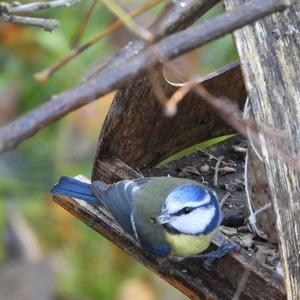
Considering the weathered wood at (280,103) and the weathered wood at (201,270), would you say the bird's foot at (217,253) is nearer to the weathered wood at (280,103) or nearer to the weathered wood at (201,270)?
the weathered wood at (201,270)

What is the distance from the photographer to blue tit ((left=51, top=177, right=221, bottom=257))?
2.74 metres

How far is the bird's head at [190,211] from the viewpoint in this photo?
2.71 meters

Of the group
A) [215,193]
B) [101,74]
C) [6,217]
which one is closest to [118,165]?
[215,193]

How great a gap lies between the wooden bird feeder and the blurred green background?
3.37ft

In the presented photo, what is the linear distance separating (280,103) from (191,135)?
83 centimetres

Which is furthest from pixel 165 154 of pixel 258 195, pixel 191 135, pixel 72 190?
pixel 258 195

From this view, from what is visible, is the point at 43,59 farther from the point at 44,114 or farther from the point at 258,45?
the point at 44,114

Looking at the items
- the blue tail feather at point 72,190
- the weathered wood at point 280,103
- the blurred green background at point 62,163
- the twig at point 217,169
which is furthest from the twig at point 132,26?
the blurred green background at point 62,163

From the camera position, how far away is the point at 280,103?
239cm

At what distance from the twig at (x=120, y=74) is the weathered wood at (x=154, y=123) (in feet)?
3.97

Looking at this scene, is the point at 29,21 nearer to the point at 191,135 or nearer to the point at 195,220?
the point at 195,220

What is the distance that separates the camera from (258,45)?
2.46 m

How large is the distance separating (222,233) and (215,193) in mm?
276

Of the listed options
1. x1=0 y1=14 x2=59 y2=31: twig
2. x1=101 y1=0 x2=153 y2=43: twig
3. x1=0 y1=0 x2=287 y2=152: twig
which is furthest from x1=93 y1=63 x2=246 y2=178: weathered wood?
x1=0 y1=0 x2=287 y2=152: twig
